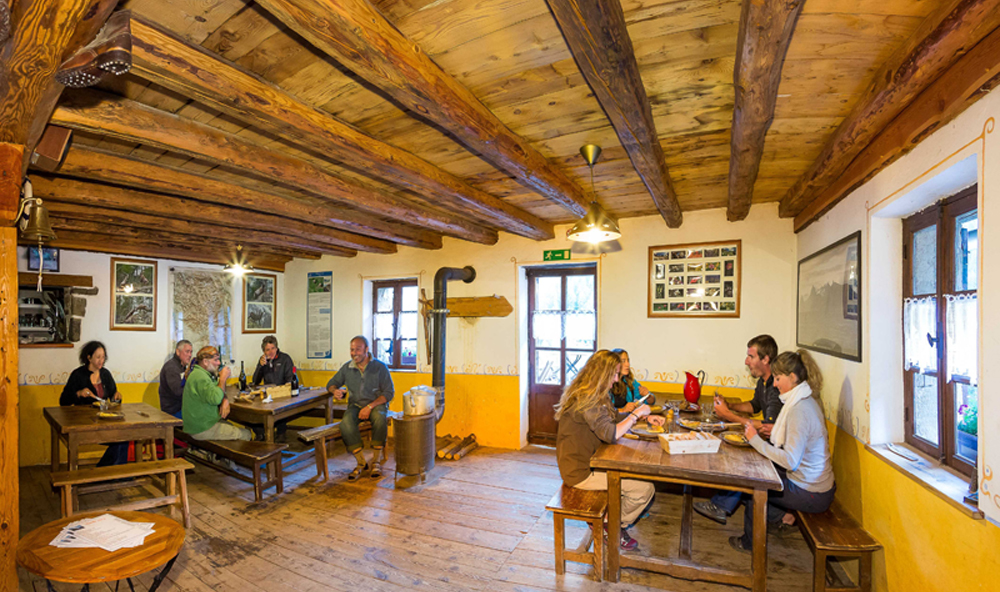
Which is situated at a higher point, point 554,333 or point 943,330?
point 943,330

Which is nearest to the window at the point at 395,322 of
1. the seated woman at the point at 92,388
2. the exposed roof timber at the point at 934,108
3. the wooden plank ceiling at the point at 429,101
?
the wooden plank ceiling at the point at 429,101

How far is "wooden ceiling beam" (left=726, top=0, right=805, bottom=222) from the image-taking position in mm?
1550

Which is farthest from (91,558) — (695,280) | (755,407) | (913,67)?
(695,280)

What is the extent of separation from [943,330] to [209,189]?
477 cm

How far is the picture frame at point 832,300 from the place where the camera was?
310 centimetres

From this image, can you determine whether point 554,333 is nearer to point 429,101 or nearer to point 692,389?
point 692,389

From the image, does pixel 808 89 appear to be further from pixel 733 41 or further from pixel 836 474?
pixel 836 474

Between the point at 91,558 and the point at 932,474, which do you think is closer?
the point at 91,558

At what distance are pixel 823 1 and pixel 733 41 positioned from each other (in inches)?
15.4

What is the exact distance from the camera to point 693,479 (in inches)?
108

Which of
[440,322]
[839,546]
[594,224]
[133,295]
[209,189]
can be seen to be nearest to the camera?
[839,546]

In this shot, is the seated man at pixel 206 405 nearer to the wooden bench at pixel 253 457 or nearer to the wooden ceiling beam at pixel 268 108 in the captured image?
the wooden bench at pixel 253 457

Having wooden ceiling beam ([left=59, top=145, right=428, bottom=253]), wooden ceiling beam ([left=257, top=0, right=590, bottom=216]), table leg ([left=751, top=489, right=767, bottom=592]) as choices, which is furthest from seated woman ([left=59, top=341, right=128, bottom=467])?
table leg ([left=751, top=489, right=767, bottom=592])

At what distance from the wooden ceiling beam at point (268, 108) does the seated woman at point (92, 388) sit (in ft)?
13.8
